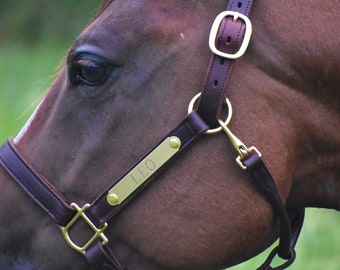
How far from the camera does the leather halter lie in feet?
8.40

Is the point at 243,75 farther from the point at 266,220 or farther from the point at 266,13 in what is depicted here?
the point at 266,220

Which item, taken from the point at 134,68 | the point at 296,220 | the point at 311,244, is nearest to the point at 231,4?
the point at 134,68

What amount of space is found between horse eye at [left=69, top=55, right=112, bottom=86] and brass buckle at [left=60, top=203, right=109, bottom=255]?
0.40 m

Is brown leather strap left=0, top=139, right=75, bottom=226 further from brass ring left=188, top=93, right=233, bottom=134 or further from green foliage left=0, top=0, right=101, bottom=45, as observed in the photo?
green foliage left=0, top=0, right=101, bottom=45

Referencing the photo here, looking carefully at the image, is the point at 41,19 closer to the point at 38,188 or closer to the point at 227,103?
the point at 38,188

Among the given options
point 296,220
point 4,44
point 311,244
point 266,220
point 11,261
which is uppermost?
point 11,261

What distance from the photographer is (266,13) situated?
2.61 meters

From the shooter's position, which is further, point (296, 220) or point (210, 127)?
point (296, 220)

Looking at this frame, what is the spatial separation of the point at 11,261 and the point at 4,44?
442 inches

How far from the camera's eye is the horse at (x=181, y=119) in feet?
8.54

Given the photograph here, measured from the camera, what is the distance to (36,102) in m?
3.01

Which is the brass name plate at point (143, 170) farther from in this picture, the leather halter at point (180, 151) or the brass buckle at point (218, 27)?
the brass buckle at point (218, 27)

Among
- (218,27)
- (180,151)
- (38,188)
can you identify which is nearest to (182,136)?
(180,151)

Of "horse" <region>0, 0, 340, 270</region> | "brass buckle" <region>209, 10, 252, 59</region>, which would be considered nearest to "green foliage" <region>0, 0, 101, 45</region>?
"horse" <region>0, 0, 340, 270</region>
